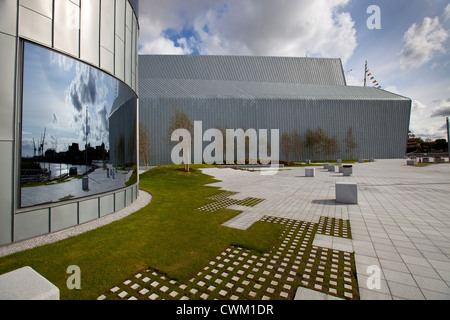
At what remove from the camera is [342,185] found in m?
9.86

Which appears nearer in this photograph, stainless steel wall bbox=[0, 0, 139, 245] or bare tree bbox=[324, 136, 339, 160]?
stainless steel wall bbox=[0, 0, 139, 245]

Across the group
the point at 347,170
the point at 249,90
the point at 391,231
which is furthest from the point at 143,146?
the point at 391,231

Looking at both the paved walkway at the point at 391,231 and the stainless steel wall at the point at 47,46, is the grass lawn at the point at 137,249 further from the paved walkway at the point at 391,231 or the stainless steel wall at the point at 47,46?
the paved walkway at the point at 391,231

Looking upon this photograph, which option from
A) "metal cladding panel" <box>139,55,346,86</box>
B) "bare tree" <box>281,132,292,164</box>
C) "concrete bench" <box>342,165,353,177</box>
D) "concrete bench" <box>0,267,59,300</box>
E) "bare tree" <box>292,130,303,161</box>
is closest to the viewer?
"concrete bench" <box>0,267,59,300</box>

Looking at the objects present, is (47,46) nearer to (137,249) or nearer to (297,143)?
(137,249)

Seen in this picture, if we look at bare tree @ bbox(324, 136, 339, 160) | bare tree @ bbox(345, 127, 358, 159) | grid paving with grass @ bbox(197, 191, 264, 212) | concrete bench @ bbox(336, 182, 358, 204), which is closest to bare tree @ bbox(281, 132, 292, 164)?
bare tree @ bbox(324, 136, 339, 160)

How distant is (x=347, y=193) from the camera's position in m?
9.64

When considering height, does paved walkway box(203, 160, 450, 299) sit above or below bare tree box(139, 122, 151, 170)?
below

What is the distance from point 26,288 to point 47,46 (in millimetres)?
6326

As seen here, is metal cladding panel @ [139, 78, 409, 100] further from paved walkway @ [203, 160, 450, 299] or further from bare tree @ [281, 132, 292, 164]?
paved walkway @ [203, 160, 450, 299]

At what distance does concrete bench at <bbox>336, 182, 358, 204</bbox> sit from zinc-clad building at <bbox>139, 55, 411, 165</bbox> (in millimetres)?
36572

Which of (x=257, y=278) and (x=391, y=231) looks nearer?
(x=257, y=278)

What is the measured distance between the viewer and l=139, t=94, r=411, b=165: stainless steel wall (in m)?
44.7
